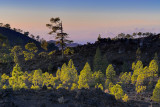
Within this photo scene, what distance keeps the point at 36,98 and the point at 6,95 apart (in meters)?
2.79

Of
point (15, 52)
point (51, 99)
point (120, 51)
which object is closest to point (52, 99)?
point (51, 99)

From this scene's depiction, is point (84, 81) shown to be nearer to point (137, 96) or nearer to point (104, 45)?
point (137, 96)

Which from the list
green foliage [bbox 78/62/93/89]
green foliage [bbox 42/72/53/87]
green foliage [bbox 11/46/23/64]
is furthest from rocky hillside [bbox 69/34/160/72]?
green foliage [bbox 11/46/23/64]

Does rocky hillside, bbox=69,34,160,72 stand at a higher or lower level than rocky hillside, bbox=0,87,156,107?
higher

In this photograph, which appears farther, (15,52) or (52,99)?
(15,52)

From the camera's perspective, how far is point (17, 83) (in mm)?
20031

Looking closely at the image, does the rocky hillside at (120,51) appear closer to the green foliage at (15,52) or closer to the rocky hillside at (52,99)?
the green foliage at (15,52)

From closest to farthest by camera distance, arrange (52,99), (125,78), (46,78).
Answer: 1. (52,99)
2. (46,78)
3. (125,78)

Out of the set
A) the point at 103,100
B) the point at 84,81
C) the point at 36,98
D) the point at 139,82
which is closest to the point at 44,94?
the point at 36,98

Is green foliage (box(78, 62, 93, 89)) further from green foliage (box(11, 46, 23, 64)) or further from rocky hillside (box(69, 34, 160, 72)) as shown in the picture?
green foliage (box(11, 46, 23, 64))

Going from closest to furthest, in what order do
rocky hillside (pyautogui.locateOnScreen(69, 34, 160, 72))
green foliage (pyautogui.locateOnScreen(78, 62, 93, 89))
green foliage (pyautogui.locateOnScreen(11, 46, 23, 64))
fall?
1. green foliage (pyautogui.locateOnScreen(78, 62, 93, 89))
2. rocky hillside (pyautogui.locateOnScreen(69, 34, 160, 72))
3. green foliage (pyautogui.locateOnScreen(11, 46, 23, 64))

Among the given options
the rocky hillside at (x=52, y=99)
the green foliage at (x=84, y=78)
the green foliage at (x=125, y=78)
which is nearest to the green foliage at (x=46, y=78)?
the green foliage at (x=84, y=78)

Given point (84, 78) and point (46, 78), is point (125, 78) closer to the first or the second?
point (84, 78)

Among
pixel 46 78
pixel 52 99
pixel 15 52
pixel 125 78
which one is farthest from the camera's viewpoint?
pixel 15 52
